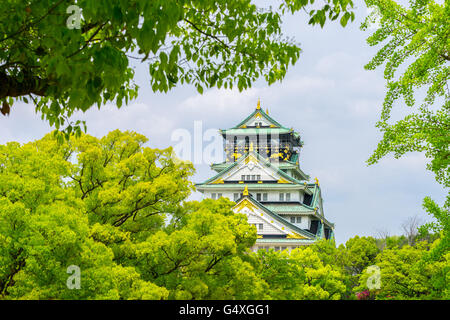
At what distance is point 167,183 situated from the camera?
50.8 feet

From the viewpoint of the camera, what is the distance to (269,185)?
3712cm

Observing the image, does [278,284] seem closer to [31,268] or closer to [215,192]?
[31,268]

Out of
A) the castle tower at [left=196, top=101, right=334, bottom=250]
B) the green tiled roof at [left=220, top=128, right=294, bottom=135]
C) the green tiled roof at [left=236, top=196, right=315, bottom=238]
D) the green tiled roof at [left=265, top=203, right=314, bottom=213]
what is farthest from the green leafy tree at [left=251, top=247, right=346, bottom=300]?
the green tiled roof at [left=220, top=128, right=294, bottom=135]

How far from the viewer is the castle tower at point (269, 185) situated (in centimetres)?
3347

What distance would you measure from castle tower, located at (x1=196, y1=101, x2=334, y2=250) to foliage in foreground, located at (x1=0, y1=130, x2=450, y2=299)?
40.2 ft

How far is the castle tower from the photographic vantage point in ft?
110

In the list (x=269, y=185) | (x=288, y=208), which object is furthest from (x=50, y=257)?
(x=288, y=208)

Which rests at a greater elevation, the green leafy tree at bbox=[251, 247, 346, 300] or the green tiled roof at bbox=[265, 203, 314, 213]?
the green tiled roof at bbox=[265, 203, 314, 213]

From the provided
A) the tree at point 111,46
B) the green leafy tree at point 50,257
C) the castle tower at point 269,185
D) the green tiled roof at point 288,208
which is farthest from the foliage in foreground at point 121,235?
the green tiled roof at point 288,208

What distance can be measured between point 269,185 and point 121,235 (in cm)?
2391

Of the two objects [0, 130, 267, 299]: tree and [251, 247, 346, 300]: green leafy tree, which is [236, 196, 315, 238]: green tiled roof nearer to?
[251, 247, 346, 300]: green leafy tree

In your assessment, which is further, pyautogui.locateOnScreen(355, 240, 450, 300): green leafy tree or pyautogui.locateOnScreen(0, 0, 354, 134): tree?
pyautogui.locateOnScreen(355, 240, 450, 300): green leafy tree

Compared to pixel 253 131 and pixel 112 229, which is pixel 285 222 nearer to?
pixel 253 131

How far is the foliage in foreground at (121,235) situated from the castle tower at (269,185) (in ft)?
40.2
